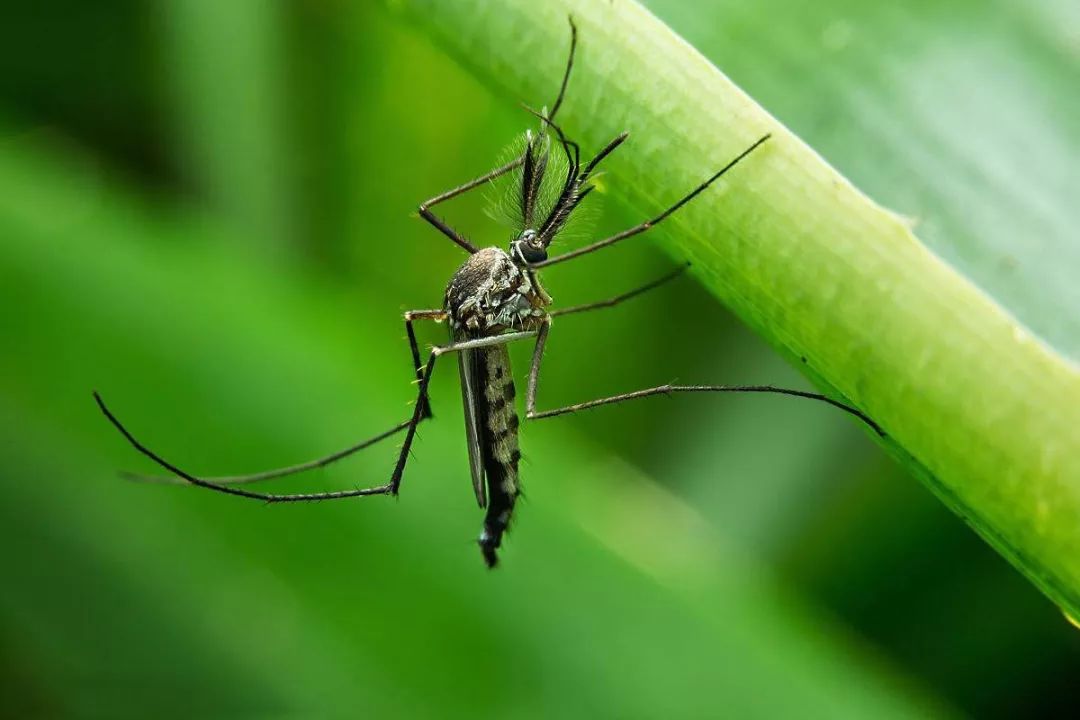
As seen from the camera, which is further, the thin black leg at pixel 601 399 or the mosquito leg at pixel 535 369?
the mosquito leg at pixel 535 369

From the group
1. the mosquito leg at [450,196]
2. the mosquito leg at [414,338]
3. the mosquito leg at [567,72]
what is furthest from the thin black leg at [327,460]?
the mosquito leg at [567,72]

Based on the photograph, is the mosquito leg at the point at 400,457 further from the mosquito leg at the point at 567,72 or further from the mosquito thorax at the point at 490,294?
the mosquito leg at the point at 567,72

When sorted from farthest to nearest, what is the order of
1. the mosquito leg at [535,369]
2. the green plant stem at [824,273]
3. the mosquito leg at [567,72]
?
the mosquito leg at [535,369] < the mosquito leg at [567,72] < the green plant stem at [824,273]

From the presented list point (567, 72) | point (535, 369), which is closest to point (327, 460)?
point (535, 369)

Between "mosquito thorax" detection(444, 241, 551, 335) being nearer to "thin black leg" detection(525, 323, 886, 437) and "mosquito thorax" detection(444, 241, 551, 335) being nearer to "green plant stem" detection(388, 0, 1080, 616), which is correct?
"thin black leg" detection(525, 323, 886, 437)

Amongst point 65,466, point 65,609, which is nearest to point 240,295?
point 65,466

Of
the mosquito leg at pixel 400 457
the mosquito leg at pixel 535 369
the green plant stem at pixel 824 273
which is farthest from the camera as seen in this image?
the mosquito leg at pixel 535 369

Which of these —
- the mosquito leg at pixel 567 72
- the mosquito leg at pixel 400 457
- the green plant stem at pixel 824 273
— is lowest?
the green plant stem at pixel 824 273
